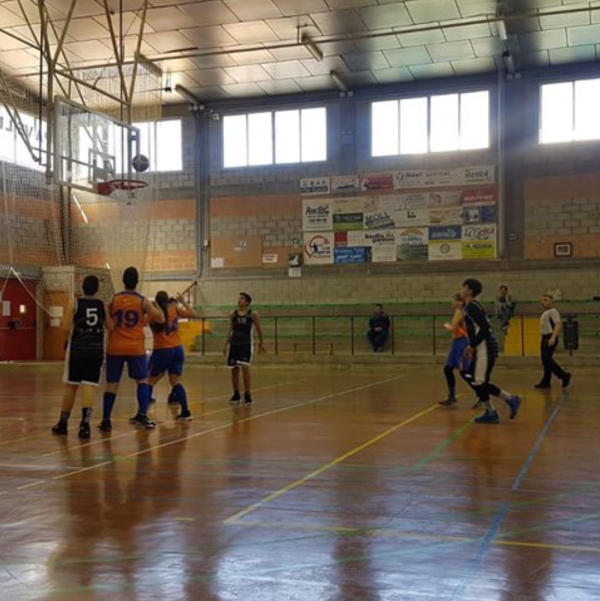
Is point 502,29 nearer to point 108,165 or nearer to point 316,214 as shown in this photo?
point 316,214

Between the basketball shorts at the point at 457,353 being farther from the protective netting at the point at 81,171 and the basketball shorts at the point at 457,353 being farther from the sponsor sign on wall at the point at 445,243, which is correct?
the sponsor sign on wall at the point at 445,243

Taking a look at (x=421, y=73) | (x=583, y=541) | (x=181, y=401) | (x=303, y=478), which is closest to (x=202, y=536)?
(x=303, y=478)

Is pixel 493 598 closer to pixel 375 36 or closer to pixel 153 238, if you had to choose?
pixel 375 36

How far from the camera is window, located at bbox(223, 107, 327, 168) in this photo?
Answer: 26375mm

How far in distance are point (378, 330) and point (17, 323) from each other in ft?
37.9

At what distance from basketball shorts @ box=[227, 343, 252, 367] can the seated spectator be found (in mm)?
11808

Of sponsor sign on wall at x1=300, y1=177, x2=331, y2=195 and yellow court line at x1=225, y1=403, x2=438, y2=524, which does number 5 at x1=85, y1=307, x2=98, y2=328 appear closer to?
yellow court line at x1=225, y1=403, x2=438, y2=524

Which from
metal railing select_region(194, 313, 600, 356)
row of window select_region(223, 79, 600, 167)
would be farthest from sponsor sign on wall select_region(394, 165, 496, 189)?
metal railing select_region(194, 313, 600, 356)

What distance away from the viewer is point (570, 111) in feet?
78.7

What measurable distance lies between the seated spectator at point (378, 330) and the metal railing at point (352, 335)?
25cm

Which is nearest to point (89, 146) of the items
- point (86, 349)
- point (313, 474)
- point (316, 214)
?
point (86, 349)

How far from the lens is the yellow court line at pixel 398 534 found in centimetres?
449

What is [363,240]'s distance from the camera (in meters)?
25.7

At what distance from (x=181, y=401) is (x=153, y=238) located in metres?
17.8
